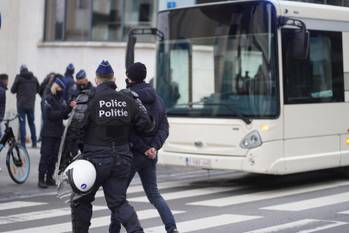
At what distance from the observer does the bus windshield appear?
11.7 meters

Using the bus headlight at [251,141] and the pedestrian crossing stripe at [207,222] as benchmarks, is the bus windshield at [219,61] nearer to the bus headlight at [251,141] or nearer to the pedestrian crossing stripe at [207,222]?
the bus headlight at [251,141]

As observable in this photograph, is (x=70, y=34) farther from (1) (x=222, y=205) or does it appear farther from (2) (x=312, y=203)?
(2) (x=312, y=203)

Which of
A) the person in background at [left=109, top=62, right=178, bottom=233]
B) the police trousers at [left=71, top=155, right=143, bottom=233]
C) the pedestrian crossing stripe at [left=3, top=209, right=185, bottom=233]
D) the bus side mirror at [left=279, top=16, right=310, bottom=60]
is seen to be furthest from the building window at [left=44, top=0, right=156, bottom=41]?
the police trousers at [left=71, top=155, right=143, bottom=233]

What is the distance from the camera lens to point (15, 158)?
1266 cm

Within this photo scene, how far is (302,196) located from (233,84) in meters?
2.02

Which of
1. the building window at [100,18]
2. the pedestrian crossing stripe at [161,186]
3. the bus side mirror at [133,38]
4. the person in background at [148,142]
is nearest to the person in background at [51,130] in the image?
the pedestrian crossing stripe at [161,186]

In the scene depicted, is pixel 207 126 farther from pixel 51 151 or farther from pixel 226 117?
pixel 51 151

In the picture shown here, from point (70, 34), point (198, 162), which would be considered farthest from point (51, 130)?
point (70, 34)

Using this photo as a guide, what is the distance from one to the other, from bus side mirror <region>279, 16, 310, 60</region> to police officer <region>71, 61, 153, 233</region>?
17.1ft

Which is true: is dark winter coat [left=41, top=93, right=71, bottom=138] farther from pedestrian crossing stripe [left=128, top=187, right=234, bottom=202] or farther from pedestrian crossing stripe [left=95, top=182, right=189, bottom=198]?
pedestrian crossing stripe [left=128, top=187, right=234, bottom=202]

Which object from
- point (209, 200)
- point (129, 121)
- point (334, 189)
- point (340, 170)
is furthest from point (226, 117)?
point (129, 121)

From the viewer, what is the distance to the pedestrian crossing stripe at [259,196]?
11.0m

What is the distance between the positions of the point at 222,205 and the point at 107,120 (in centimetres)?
433

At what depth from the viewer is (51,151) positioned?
12297mm
